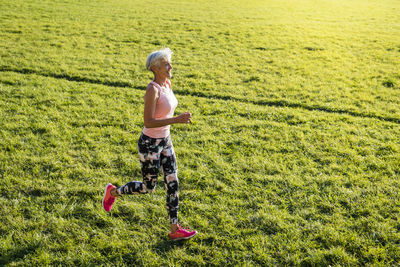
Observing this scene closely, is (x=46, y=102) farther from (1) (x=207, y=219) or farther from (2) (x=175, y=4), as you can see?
(2) (x=175, y=4)

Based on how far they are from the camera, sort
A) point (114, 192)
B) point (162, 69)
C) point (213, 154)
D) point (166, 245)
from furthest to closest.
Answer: point (213, 154), point (114, 192), point (166, 245), point (162, 69)

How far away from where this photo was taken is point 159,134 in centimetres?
412

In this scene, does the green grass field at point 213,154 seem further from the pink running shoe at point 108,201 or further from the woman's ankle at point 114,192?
the woman's ankle at point 114,192

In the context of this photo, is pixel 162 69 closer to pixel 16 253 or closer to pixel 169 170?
pixel 169 170

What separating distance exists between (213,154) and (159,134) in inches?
102

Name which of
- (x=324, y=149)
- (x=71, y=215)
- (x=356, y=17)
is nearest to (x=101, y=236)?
(x=71, y=215)

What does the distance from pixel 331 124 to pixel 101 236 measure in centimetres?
584

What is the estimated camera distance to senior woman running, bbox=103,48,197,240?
388cm

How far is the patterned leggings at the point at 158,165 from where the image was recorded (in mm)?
4109

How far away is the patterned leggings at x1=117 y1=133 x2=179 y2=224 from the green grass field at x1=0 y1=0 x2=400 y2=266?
63 centimetres

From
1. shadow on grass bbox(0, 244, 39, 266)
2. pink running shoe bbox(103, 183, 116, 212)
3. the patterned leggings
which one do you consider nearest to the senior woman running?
the patterned leggings

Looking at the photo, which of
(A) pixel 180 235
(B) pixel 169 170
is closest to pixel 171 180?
(B) pixel 169 170

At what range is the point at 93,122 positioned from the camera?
759 cm

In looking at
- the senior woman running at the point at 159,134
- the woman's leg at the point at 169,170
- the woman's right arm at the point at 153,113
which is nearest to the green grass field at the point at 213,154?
the senior woman running at the point at 159,134
